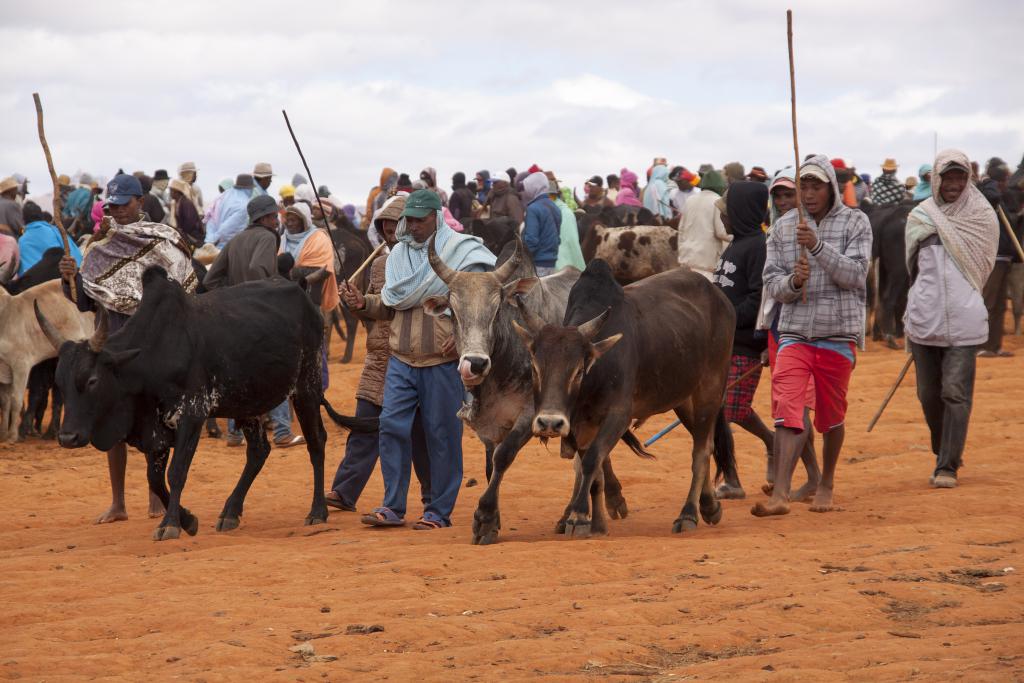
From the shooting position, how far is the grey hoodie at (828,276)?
8.80 meters

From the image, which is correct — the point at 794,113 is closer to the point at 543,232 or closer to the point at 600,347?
the point at 600,347

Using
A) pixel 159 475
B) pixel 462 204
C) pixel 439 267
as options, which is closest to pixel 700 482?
pixel 439 267

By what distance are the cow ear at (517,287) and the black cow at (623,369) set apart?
173 mm

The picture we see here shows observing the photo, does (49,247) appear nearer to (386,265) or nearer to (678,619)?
(386,265)

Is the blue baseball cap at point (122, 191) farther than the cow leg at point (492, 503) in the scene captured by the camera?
Yes

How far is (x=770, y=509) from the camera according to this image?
898 cm

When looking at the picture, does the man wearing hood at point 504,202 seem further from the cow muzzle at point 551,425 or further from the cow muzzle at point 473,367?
the cow muzzle at point 551,425

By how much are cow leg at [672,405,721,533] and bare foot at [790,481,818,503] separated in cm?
95

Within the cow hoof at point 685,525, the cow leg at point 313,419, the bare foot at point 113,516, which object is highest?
the cow leg at point 313,419

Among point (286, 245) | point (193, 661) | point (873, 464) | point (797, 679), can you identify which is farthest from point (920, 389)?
point (286, 245)

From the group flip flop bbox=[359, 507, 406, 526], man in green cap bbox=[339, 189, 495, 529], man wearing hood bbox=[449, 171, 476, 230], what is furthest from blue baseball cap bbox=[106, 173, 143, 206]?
man wearing hood bbox=[449, 171, 476, 230]

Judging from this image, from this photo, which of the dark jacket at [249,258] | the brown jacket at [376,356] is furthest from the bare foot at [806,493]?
the dark jacket at [249,258]

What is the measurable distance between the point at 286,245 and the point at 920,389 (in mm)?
7223

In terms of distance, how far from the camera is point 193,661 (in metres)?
5.70
